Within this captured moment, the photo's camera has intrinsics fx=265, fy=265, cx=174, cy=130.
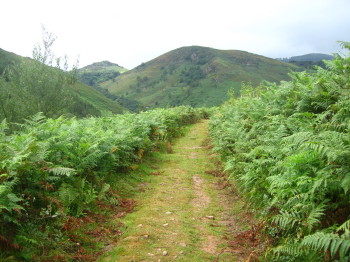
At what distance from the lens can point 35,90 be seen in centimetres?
2739

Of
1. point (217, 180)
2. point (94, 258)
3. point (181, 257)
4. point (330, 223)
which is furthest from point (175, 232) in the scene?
point (217, 180)

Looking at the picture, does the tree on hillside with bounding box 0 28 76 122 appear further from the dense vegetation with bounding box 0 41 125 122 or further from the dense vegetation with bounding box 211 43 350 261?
the dense vegetation with bounding box 211 43 350 261

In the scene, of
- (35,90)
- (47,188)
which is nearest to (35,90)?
(35,90)

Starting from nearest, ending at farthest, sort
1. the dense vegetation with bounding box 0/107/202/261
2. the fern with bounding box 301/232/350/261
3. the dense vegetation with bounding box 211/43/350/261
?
the fern with bounding box 301/232/350/261 → the dense vegetation with bounding box 211/43/350/261 → the dense vegetation with bounding box 0/107/202/261

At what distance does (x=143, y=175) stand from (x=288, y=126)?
5.02 metres

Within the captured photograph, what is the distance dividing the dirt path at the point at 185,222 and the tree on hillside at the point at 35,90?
891 inches

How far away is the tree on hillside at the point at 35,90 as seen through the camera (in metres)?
27.1

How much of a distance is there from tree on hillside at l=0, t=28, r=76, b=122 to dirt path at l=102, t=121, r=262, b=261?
22640 millimetres

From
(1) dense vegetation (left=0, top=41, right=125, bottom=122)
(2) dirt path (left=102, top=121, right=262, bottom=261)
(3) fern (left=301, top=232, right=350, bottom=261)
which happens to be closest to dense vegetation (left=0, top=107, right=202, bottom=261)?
(2) dirt path (left=102, top=121, right=262, bottom=261)

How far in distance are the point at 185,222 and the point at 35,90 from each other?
27.0 m

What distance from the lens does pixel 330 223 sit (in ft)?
11.4

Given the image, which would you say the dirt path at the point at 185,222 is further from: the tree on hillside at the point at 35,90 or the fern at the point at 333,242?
the tree on hillside at the point at 35,90

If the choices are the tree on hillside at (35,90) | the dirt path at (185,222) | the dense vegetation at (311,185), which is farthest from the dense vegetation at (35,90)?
the dense vegetation at (311,185)

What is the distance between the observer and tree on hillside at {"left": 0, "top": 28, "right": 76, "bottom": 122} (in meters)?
27.1
